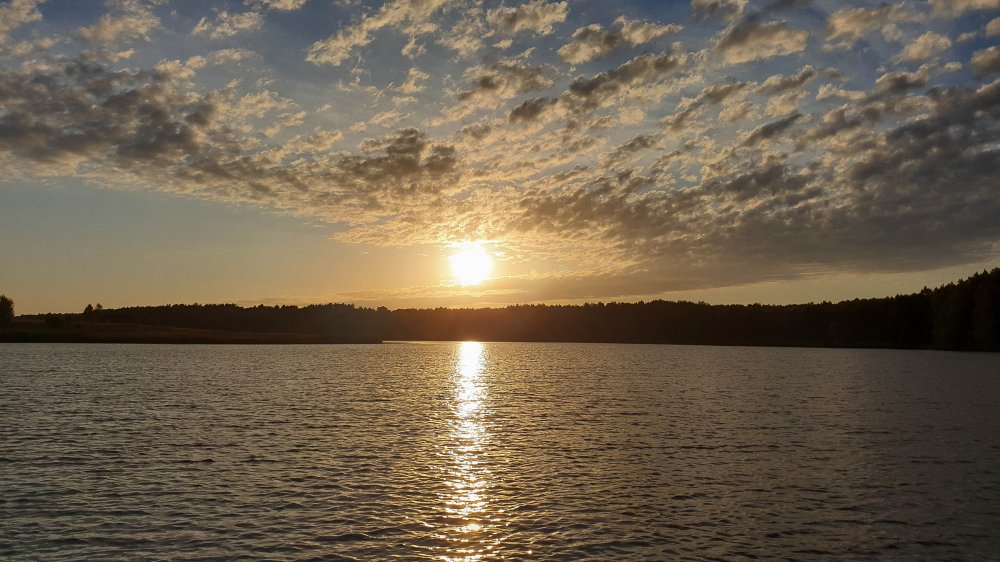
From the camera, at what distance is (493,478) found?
33.5 meters

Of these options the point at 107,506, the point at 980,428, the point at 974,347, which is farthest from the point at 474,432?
the point at 974,347

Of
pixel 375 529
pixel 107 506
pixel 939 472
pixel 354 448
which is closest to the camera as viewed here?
pixel 375 529

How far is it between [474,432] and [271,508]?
2362 cm

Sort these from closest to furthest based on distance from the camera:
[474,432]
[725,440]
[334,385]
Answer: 1. [725,440]
2. [474,432]
3. [334,385]

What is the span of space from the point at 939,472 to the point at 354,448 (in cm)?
3280

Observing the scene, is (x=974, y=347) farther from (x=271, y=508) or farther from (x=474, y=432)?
(x=271, y=508)

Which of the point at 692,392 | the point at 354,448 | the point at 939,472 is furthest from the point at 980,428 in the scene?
the point at 354,448

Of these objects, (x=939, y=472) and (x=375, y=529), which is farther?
(x=939, y=472)

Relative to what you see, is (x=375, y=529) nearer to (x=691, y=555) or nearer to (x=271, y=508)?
(x=271, y=508)

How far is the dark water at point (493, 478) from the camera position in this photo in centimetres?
2338

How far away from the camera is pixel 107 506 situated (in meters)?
26.8

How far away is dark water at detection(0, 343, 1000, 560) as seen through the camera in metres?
23.4

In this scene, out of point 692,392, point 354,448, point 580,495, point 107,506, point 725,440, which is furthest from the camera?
point 692,392

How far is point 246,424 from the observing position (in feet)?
165
